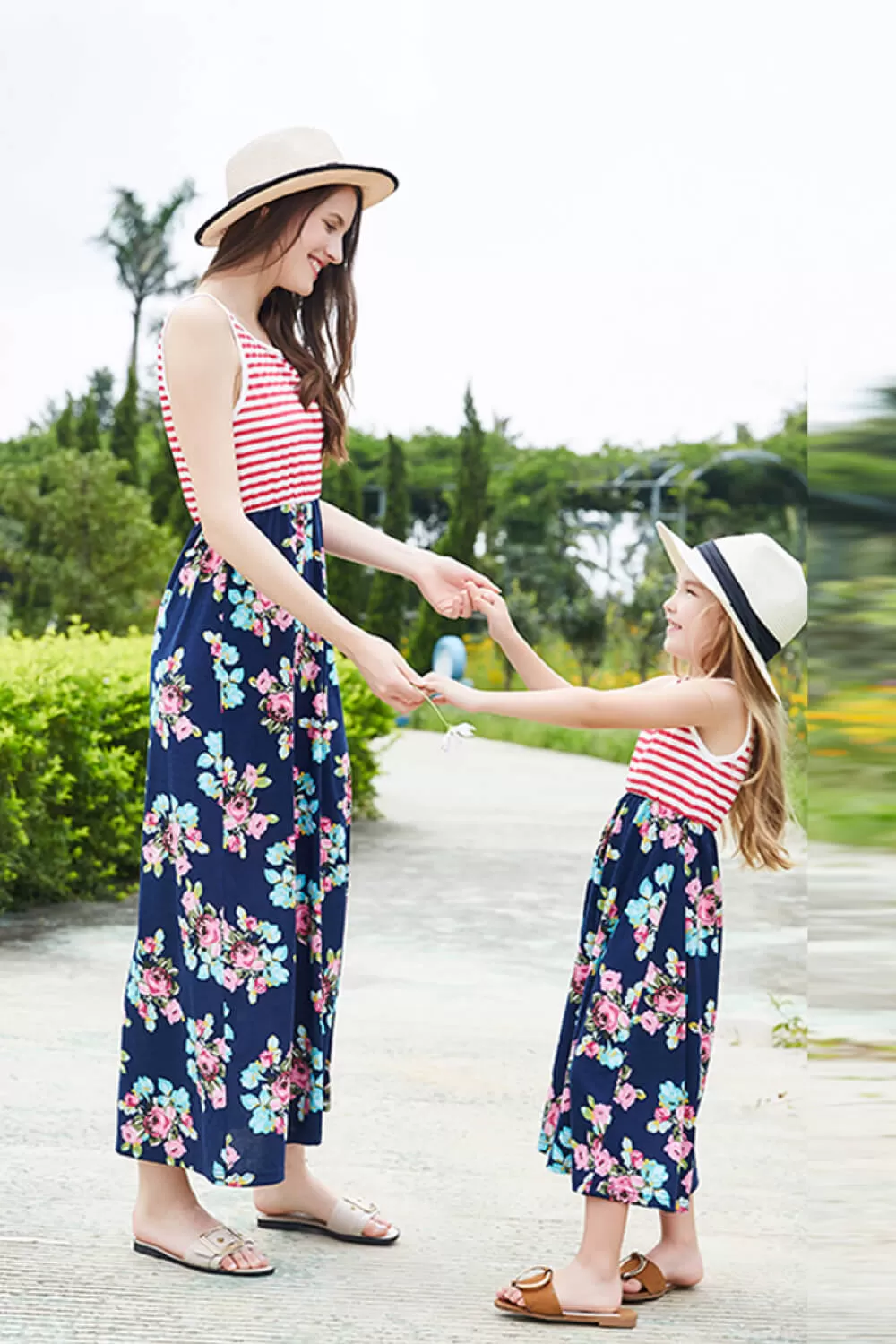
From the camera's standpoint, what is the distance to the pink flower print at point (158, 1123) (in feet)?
7.52

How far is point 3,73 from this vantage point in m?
14.4

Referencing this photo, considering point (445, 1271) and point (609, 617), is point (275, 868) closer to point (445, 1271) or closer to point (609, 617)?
point (445, 1271)

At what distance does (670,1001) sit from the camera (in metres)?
2.13

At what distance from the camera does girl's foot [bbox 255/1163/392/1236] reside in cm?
245

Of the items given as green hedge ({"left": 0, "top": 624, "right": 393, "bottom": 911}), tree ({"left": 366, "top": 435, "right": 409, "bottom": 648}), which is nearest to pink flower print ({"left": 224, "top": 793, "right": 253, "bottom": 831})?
green hedge ({"left": 0, "top": 624, "right": 393, "bottom": 911})

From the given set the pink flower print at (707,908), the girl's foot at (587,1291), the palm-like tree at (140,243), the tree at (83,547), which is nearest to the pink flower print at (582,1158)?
the girl's foot at (587,1291)

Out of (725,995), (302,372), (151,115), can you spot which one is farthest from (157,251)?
(302,372)

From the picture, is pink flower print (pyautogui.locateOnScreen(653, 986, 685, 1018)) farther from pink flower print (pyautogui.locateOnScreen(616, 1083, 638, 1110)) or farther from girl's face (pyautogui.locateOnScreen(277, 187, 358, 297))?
girl's face (pyautogui.locateOnScreen(277, 187, 358, 297))

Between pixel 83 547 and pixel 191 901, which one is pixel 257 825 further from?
pixel 83 547

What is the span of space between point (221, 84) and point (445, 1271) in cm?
1331

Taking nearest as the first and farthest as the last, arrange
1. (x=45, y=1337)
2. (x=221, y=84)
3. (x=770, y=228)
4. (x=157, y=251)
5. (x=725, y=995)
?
(x=45, y=1337), (x=725, y=995), (x=770, y=228), (x=221, y=84), (x=157, y=251)

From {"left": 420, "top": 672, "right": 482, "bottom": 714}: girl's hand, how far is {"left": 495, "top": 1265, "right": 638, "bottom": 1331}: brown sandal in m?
0.76

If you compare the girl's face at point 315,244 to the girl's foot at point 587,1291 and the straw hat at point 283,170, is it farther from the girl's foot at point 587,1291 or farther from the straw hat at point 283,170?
the girl's foot at point 587,1291

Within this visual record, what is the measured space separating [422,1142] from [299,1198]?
1.66ft
